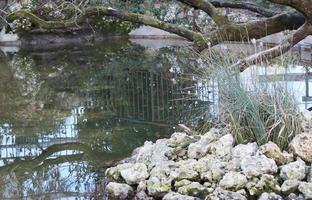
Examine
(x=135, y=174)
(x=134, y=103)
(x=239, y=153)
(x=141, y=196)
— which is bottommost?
(x=141, y=196)

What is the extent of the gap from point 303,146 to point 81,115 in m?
3.27

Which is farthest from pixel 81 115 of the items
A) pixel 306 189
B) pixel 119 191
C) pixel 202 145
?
pixel 306 189

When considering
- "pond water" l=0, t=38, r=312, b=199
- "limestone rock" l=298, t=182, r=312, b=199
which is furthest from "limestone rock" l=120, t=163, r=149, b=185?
"limestone rock" l=298, t=182, r=312, b=199

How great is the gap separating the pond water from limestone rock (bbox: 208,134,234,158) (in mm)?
511

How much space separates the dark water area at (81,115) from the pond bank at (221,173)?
38 cm

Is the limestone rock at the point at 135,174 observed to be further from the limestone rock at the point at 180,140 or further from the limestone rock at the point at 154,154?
the limestone rock at the point at 180,140

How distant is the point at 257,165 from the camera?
3.26 meters

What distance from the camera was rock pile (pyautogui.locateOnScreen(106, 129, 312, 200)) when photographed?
3.13 metres

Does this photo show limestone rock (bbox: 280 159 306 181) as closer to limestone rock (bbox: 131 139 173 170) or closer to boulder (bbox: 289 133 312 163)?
boulder (bbox: 289 133 312 163)

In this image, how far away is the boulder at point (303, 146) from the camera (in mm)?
3359

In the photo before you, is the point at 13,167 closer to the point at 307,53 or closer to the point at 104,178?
the point at 104,178

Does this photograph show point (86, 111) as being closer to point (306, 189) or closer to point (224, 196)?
point (224, 196)

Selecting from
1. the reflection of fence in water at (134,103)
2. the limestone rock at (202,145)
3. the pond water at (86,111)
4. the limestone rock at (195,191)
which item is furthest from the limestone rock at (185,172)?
the reflection of fence in water at (134,103)

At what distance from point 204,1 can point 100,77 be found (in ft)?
9.54
